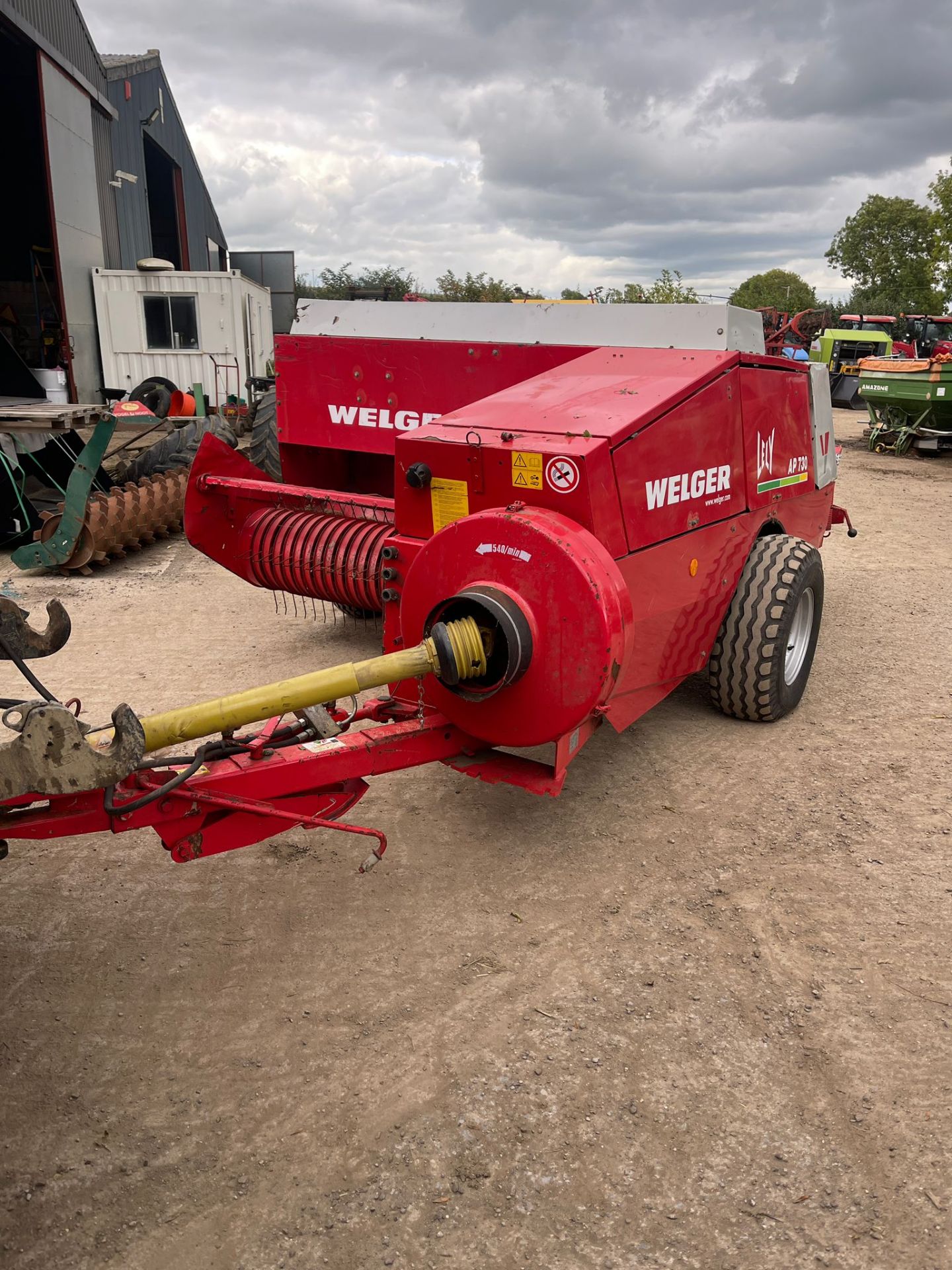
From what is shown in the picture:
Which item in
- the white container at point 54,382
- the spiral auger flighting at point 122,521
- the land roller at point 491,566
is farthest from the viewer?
the white container at point 54,382

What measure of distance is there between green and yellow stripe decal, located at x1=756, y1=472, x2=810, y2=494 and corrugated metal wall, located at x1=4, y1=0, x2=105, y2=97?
10221 mm

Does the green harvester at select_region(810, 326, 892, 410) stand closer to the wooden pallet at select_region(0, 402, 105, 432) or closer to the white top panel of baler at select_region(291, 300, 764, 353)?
the wooden pallet at select_region(0, 402, 105, 432)

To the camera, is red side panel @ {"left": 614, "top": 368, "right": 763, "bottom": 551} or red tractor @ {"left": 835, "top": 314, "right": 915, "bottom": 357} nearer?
Answer: red side panel @ {"left": 614, "top": 368, "right": 763, "bottom": 551}

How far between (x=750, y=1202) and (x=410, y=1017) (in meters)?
0.95

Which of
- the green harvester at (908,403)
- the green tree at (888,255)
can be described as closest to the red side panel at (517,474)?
the green harvester at (908,403)

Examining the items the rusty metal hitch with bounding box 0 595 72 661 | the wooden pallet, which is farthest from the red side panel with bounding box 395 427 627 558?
the wooden pallet

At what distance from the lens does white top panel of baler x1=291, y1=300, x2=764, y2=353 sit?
390cm

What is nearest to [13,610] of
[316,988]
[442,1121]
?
[316,988]

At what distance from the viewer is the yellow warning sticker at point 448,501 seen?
3389 millimetres

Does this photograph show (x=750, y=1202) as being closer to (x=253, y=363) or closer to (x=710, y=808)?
(x=710, y=808)

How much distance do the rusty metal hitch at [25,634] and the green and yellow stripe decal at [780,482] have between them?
9.53ft

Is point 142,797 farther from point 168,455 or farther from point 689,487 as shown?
point 168,455

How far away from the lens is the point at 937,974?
9.11 ft

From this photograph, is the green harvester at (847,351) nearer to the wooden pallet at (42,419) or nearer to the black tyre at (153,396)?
the black tyre at (153,396)
